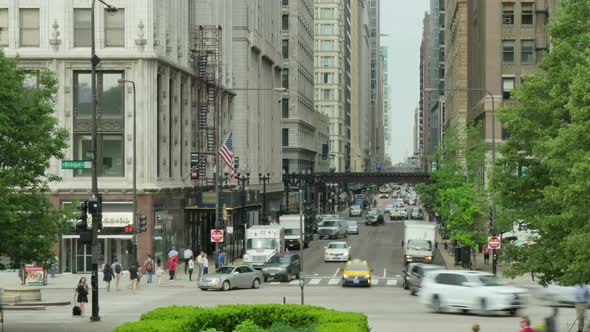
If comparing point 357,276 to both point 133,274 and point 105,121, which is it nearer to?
point 133,274

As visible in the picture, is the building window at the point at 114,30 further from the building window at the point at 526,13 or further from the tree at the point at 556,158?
the building window at the point at 526,13

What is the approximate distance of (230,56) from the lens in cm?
9281

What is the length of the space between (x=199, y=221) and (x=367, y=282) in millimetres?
29594

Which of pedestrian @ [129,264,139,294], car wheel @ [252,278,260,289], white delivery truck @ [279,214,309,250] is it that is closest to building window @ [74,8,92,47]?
pedestrian @ [129,264,139,294]

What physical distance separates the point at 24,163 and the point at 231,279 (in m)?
21.0

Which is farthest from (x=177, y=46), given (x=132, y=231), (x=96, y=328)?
(x=96, y=328)

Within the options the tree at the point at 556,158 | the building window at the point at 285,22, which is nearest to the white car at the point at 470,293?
the tree at the point at 556,158

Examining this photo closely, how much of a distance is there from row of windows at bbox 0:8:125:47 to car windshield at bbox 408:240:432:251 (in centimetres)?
2236

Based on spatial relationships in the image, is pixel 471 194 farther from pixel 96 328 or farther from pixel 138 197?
pixel 96 328

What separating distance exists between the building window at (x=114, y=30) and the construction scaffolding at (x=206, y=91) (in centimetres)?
1315

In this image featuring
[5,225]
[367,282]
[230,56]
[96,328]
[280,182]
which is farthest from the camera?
[280,182]

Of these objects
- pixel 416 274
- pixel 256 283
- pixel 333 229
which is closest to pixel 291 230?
pixel 333 229

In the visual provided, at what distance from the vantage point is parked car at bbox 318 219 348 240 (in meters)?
106

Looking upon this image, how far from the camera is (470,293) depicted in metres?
39.8
